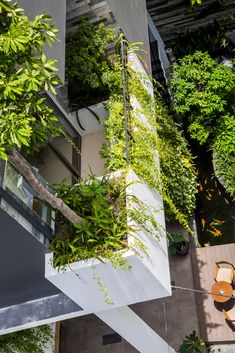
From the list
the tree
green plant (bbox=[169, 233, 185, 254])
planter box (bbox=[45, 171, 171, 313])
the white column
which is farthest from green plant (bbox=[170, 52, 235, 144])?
the tree

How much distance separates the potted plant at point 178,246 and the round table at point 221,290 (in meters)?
1.10

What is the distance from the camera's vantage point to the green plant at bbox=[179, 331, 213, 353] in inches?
327

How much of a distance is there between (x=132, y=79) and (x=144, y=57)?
113 centimetres

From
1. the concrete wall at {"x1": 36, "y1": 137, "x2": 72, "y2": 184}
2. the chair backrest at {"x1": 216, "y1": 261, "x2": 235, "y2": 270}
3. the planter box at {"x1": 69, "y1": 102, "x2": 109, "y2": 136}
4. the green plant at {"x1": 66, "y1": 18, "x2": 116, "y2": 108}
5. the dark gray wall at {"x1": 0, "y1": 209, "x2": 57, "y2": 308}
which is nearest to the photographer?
the dark gray wall at {"x1": 0, "y1": 209, "x2": 57, "y2": 308}

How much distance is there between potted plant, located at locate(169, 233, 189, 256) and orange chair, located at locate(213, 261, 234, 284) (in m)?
0.76

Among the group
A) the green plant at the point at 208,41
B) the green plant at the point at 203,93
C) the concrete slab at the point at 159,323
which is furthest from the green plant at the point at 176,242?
the green plant at the point at 208,41

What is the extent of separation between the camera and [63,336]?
9.44m

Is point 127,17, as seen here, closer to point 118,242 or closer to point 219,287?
point 118,242

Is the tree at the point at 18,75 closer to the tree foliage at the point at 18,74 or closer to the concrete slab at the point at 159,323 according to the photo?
the tree foliage at the point at 18,74

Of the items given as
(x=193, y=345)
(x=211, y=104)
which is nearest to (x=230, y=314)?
(x=193, y=345)

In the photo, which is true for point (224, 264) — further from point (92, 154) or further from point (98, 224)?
point (98, 224)

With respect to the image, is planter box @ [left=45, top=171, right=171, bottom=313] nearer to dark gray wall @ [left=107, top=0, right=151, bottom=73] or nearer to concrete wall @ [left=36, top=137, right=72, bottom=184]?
concrete wall @ [left=36, top=137, right=72, bottom=184]

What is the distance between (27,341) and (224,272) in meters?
4.02

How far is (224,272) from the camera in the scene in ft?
29.8
